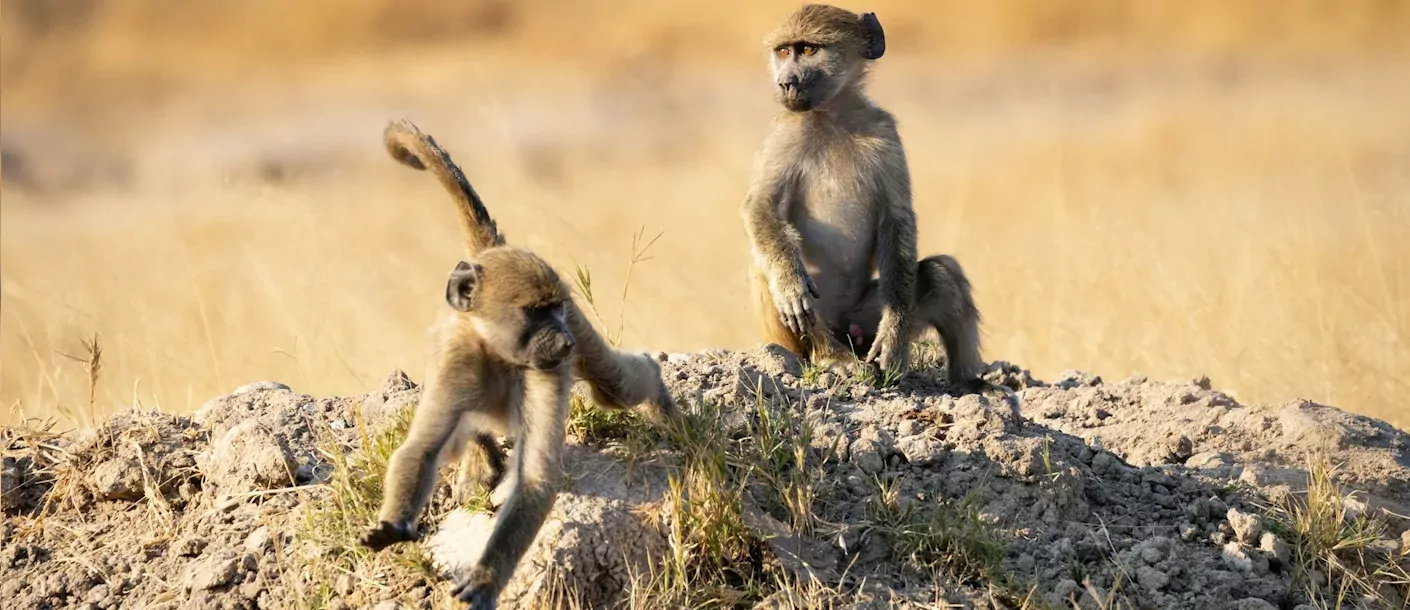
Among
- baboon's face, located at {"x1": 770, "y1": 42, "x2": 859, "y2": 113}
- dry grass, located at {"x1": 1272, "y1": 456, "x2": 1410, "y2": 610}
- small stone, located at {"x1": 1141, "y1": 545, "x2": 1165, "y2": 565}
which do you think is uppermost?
baboon's face, located at {"x1": 770, "y1": 42, "x2": 859, "y2": 113}

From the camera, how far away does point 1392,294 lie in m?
10.6

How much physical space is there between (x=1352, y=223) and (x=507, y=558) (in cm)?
1186

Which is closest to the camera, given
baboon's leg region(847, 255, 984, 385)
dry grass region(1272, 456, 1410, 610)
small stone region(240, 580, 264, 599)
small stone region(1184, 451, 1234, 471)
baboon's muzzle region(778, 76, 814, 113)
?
small stone region(240, 580, 264, 599)

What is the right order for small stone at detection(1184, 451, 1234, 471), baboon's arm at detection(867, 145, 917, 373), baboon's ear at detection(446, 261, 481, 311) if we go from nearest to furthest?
baboon's ear at detection(446, 261, 481, 311), small stone at detection(1184, 451, 1234, 471), baboon's arm at detection(867, 145, 917, 373)

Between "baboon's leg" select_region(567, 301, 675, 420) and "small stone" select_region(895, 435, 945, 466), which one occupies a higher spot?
"baboon's leg" select_region(567, 301, 675, 420)

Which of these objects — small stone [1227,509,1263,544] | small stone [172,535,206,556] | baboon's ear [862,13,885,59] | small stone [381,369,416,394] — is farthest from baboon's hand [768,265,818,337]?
small stone [172,535,206,556]

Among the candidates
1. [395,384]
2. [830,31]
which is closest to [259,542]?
[395,384]

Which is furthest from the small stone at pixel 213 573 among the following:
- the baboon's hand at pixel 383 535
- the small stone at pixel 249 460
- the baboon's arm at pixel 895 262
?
the baboon's arm at pixel 895 262

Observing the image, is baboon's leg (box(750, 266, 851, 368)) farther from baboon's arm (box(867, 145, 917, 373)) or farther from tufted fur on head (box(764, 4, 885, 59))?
tufted fur on head (box(764, 4, 885, 59))

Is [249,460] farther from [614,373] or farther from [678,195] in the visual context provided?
[678,195]

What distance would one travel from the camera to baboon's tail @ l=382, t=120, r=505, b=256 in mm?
5340

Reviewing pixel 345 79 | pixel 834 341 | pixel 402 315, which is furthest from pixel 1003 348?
pixel 345 79

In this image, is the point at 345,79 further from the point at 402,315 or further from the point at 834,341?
the point at 834,341

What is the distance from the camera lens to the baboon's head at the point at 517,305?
4.61m
